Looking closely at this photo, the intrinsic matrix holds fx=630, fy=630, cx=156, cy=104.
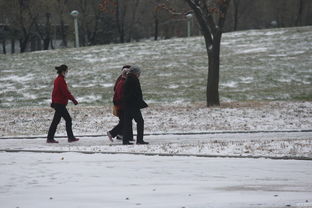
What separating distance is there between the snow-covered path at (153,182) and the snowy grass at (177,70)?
54.4 ft

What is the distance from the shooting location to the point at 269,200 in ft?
26.0

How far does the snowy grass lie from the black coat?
43.5 ft

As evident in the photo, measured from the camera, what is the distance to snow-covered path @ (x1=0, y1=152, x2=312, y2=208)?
7.95m

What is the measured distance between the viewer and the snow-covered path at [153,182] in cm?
795

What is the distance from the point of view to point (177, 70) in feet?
119

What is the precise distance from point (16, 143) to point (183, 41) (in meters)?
33.3

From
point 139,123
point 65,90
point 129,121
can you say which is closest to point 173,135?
point 129,121

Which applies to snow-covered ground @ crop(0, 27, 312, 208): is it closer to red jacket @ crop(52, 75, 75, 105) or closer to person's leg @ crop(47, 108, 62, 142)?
person's leg @ crop(47, 108, 62, 142)

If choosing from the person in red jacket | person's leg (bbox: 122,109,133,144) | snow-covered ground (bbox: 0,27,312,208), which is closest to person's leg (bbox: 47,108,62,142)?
the person in red jacket

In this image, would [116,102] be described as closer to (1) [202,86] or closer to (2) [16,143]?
(2) [16,143]

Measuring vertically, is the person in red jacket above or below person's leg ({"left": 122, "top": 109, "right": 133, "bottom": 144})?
above

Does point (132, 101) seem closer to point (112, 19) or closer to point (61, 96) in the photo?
point (61, 96)

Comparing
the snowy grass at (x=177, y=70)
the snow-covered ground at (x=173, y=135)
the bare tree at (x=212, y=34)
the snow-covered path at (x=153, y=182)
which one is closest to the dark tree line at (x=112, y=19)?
the snowy grass at (x=177, y=70)

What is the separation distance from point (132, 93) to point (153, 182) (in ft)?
17.0
